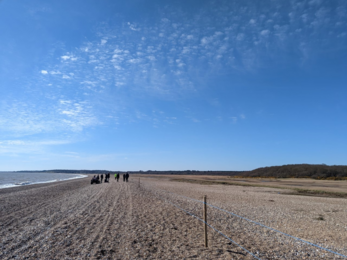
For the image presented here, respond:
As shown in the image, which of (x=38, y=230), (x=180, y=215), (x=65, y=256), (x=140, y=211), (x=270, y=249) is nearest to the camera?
(x=65, y=256)

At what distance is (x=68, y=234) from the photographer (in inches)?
305

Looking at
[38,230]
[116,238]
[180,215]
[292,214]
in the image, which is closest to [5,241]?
[38,230]

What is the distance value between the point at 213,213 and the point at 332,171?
6532 centimetres

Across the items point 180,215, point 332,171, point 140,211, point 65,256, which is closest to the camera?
point 65,256

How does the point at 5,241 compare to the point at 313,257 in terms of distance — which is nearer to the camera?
the point at 313,257

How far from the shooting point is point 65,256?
584 cm

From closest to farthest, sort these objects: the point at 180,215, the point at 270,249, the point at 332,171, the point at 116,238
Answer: the point at 270,249
the point at 116,238
the point at 180,215
the point at 332,171

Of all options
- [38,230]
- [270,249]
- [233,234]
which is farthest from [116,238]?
[270,249]

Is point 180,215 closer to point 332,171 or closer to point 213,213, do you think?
point 213,213

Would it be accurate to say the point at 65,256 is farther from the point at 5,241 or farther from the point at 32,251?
the point at 5,241

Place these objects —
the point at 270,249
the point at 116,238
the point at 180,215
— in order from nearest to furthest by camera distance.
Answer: the point at 270,249 → the point at 116,238 → the point at 180,215

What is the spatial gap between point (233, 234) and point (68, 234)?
18.7 ft

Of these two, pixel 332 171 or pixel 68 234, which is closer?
pixel 68 234

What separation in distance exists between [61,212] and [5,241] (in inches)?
194
